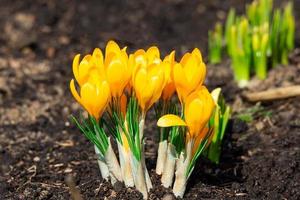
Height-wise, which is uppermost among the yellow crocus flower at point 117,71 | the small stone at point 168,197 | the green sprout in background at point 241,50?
the yellow crocus flower at point 117,71

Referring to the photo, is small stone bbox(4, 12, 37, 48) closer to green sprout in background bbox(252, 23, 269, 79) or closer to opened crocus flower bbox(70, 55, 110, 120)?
green sprout in background bbox(252, 23, 269, 79)

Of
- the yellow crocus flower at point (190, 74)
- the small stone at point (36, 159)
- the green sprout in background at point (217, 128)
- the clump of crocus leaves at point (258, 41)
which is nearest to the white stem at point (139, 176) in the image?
the yellow crocus flower at point (190, 74)

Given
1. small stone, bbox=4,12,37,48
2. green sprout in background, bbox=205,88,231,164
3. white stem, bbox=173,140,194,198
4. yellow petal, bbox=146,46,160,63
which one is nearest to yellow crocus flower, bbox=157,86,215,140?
white stem, bbox=173,140,194,198

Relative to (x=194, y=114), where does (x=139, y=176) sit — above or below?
below

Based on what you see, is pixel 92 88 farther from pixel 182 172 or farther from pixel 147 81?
pixel 182 172

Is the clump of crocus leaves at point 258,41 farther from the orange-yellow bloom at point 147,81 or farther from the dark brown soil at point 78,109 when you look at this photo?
the orange-yellow bloom at point 147,81

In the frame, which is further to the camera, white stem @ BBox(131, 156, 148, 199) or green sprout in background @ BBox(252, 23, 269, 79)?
green sprout in background @ BBox(252, 23, 269, 79)

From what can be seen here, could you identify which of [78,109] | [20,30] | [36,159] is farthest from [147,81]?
[20,30]
